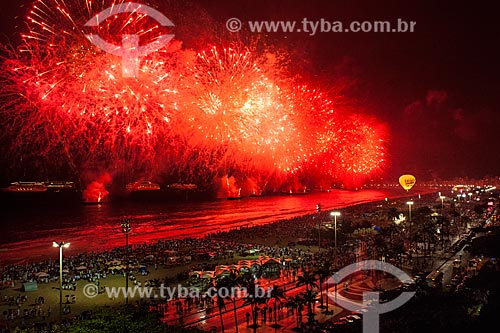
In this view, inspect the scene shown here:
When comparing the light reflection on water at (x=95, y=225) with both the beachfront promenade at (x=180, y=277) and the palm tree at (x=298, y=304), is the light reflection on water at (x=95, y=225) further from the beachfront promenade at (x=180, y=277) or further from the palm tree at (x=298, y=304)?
the palm tree at (x=298, y=304)

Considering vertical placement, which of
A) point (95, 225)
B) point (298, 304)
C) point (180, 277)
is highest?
point (298, 304)

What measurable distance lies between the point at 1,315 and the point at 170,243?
69.8 feet

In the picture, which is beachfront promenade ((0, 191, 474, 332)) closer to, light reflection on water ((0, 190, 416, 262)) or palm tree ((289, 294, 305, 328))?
palm tree ((289, 294, 305, 328))

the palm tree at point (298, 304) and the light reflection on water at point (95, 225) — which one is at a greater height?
the palm tree at point (298, 304)

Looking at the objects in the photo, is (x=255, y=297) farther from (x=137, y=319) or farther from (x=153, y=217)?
(x=153, y=217)

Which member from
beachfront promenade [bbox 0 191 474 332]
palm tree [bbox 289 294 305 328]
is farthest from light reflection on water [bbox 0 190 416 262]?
palm tree [bbox 289 294 305 328]

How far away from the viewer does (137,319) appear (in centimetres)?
1395

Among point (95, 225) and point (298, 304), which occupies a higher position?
point (298, 304)

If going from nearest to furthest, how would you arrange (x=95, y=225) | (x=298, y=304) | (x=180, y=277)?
(x=298, y=304)
(x=180, y=277)
(x=95, y=225)

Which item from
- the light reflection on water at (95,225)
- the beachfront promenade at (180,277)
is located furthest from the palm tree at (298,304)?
the light reflection on water at (95,225)

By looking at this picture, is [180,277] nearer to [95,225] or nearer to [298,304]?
[298,304]

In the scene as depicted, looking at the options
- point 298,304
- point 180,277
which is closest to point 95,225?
point 180,277

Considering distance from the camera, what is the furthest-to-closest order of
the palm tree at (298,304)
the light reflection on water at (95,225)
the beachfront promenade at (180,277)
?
the light reflection on water at (95,225) → the beachfront promenade at (180,277) → the palm tree at (298,304)

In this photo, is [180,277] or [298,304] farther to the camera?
[180,277]
